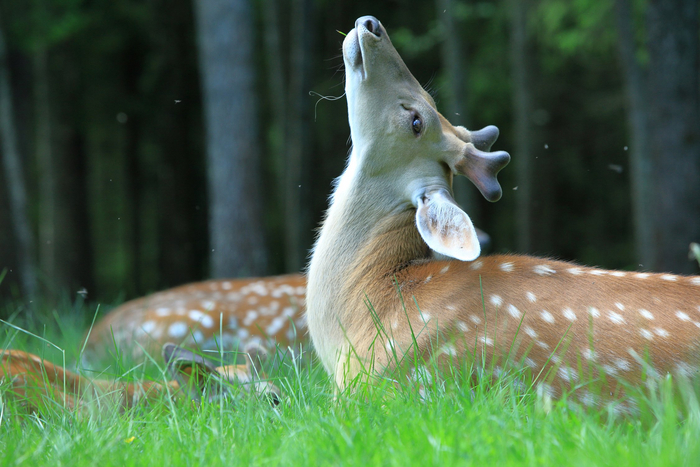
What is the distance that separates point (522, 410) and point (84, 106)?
44.4 feet

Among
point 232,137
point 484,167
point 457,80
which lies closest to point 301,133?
point 232,137

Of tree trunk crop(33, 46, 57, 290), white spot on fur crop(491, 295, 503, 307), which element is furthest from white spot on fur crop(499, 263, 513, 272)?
tree trunk crop(33, 46, 57, 290)

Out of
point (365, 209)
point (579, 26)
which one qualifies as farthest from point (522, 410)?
point (579, 26)

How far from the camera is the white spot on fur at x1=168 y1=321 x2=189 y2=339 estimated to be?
5531 millimetres

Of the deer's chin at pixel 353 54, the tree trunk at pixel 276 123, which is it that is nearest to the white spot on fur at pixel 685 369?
the deer's chin at pixel 353 54

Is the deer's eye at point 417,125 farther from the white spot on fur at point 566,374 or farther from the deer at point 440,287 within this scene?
the white spot on fur at point 566,374

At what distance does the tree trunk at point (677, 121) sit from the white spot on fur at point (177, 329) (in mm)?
4320

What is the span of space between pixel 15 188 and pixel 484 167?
723 cm

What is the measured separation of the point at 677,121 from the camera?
6.48m

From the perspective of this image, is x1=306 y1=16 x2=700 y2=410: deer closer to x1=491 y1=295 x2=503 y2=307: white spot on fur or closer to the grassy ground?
x1=491 y1=295 x2=503 y2=307: white spot on fur

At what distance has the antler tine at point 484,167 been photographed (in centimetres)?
328

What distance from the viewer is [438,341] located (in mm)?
2863

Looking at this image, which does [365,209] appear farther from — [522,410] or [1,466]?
[1,466]

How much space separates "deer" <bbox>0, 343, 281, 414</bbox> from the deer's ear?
3.02ft
